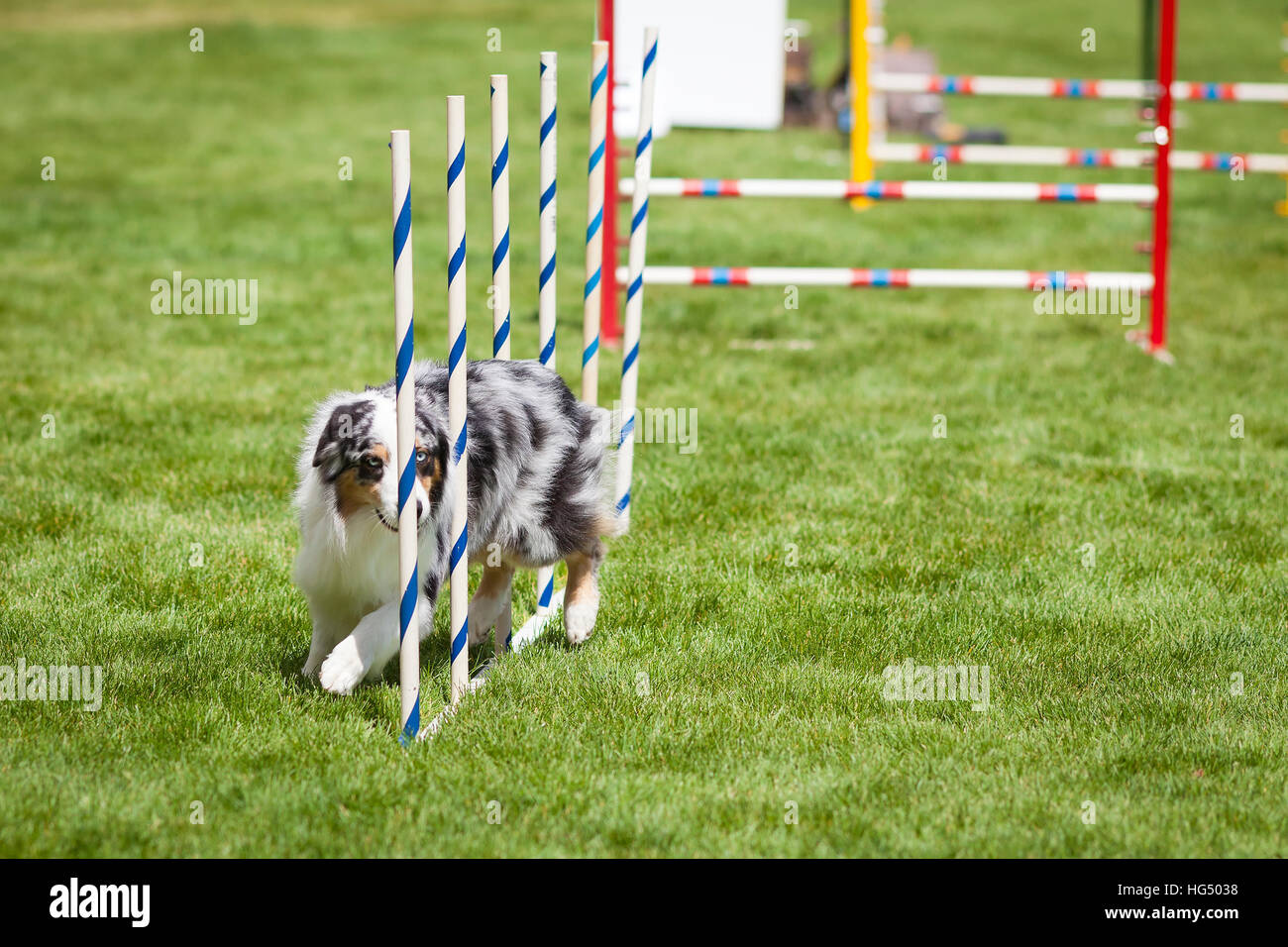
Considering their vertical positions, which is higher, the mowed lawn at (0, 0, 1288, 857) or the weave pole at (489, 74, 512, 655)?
the weave pole at (489, 74, 512, 655)

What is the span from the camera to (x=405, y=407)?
338 centimetres

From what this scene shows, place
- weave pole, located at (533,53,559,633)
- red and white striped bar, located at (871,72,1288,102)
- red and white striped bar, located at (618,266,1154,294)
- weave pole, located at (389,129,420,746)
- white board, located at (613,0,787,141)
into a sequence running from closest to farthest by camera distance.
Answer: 1. weave pole, located at (389,129,420,746)
2. weave pole, located at (533,53,559,633)
3. red and white striped bar, located at (618,266,1154,294)
4. red and white striped bar, located at (871,72,1288,102)
5. white board, located at (613,0,787,141)

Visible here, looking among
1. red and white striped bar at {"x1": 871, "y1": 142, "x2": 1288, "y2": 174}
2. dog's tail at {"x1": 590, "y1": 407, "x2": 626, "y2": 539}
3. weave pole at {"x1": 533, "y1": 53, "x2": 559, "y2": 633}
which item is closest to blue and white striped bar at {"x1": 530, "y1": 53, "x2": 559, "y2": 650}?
weave pole at {"x1": 533, "y1": 53, "x2": 559, "y2": 633}

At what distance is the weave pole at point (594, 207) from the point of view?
444cm

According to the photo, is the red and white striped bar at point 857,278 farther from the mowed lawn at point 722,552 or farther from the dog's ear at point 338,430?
the dog's ear at point 338,430

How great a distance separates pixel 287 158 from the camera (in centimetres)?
1375

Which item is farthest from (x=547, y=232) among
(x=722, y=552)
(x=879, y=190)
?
(x=879, y=190)

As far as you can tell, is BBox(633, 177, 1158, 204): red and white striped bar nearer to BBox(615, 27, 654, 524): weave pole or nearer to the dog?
BBox(615, 27, 654, 524): weave pole

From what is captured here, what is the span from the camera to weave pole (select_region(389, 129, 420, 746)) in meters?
3.38

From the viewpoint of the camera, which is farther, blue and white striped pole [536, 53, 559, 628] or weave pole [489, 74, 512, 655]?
blue and white striped pole [536, 53, 559, 628]

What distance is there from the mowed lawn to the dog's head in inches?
24.9

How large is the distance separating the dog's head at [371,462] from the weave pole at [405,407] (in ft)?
0.25
